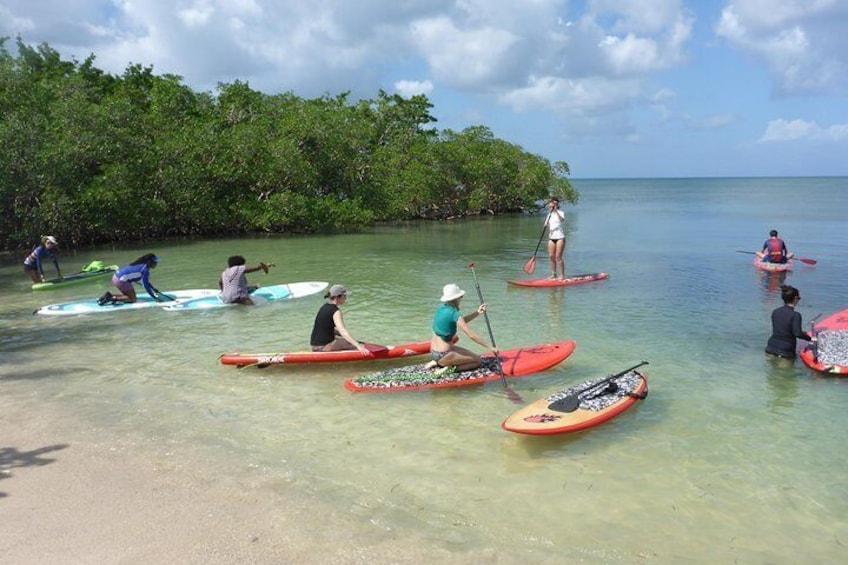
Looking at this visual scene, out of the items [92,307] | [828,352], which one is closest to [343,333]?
[828,352]

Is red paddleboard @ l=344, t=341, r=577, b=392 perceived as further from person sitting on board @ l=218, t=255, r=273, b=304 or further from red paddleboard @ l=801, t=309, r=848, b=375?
person sitting on board @ l=218, t=255, r=273, b=304

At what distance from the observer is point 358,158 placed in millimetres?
39594

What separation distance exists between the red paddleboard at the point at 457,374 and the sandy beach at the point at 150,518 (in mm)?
2846

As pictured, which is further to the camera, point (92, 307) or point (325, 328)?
point (92, 307)

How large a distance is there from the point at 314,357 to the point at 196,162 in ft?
77.8

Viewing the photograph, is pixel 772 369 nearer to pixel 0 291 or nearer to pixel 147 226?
pixel 0 291

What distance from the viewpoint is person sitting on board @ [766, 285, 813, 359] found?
9.76m

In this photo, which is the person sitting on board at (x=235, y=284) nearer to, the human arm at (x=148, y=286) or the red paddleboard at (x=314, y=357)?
the human arm at (x=148, y=286)

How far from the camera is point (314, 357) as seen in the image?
971 cm

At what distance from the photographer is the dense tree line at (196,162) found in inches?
977

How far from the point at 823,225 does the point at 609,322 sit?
32.3 meters

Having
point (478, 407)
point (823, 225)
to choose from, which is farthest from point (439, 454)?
point (823, 225)

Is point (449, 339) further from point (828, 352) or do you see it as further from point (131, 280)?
point (131, 280)

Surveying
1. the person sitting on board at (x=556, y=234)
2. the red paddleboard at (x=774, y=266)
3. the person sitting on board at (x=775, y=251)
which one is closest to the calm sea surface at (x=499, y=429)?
the person sitting on board at (x=556, y=234)
